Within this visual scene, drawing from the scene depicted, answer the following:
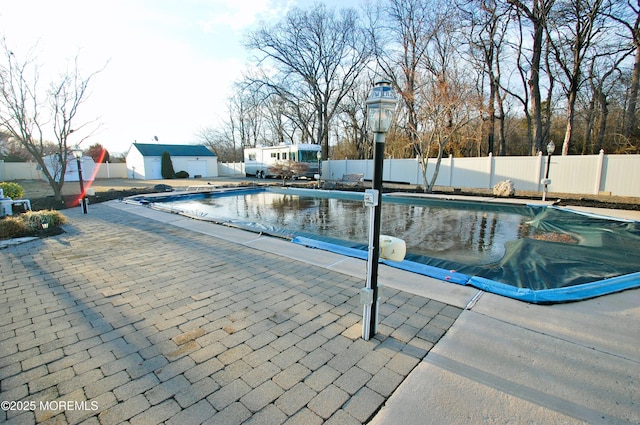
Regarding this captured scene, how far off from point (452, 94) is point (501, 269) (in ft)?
31.7

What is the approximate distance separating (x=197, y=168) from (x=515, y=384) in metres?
29.7

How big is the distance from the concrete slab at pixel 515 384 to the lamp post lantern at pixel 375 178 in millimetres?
486

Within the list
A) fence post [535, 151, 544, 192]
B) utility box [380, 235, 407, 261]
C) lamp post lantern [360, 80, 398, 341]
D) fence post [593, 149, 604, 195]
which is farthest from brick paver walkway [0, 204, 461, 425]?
fence post [535, 151, 544, 192]

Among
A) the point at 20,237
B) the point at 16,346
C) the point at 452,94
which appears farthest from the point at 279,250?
the point at 452,94

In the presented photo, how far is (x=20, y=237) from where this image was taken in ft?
18.0

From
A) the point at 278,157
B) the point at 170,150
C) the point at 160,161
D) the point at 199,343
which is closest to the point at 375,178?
the point at 199,343

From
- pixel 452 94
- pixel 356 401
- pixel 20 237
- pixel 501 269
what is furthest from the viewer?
pixel 452 94

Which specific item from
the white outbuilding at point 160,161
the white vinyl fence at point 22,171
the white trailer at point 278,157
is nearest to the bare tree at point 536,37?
the white trailer at point 278,157

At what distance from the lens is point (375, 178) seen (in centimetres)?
205

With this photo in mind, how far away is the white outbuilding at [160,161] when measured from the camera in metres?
25.5

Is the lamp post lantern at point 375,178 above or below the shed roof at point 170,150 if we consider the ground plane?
below

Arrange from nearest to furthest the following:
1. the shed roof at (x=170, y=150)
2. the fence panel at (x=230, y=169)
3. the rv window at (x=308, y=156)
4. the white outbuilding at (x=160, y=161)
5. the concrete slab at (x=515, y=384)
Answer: the concrete slab at (x=515, y=384) → the rv window at (x=308, y=156) → the white outbuilding at (x=160, y=161) → the shed roof at (x=170, y=150) → the fence panel at (x=230, y=169)

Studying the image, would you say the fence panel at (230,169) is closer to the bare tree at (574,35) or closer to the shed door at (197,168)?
the shed door at (197,168)

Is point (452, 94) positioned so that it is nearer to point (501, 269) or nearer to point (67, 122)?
point (501, 269)
